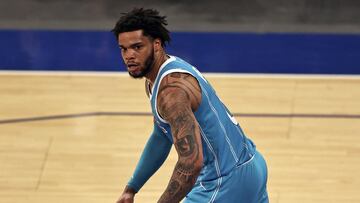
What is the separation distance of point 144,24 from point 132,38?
8cm

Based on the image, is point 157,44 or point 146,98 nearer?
point 157,44

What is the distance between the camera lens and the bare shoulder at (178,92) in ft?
11.1

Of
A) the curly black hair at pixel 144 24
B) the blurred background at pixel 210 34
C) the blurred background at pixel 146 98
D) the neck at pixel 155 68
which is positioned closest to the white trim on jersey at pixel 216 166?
the neck at pixel 155 68

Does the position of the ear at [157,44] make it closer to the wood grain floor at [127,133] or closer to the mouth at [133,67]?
the mouth at [133,67]

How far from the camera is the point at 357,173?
19.7 feet

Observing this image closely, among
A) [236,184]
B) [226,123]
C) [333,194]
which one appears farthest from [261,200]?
[333,194]

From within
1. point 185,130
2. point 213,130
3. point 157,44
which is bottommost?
point 213,130

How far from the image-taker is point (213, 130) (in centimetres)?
A: 360

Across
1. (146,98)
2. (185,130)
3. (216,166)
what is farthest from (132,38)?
(146,98)

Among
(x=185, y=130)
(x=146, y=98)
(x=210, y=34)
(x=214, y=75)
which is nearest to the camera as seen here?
(x=185, y=130)

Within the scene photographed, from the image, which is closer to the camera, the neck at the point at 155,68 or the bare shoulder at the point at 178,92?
the bare shoulder at the point at 178,92

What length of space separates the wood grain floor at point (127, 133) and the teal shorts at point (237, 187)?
1.88 metres

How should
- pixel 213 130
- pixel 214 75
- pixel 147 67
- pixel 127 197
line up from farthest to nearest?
pixel 214 75, pixel 127 197, pixel 213 130, pixel 147 67

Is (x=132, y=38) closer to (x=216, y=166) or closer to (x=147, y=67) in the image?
(x=147, y=67)
